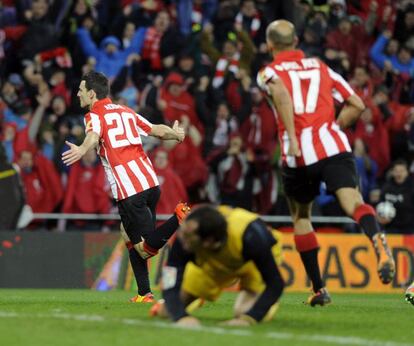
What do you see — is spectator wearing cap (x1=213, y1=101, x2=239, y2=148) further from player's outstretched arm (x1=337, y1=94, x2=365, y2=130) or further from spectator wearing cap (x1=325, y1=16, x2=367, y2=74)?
player's outstretched arm (x1=337, y1=94, x2=365, y2=130)

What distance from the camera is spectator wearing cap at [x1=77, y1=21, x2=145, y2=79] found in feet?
66.9

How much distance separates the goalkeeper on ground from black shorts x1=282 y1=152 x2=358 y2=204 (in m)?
1.55

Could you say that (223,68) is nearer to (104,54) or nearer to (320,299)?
(104,54)

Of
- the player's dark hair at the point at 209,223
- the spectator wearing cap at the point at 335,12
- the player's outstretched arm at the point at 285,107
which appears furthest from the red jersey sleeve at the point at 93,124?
the spectator wearing cap at the point at 335,12

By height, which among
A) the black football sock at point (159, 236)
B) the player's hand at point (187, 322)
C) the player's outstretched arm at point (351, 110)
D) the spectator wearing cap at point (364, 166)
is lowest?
the spectator wearing cap at point (364, 166)

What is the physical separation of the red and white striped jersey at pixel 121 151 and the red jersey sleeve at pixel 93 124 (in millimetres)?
12

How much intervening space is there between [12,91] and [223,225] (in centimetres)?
1180

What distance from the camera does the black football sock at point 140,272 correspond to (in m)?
12.1

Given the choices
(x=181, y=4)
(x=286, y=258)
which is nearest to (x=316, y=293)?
(x=286, y=258)

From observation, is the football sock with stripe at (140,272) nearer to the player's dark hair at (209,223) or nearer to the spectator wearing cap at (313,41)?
the player's dark hair at (209,223)

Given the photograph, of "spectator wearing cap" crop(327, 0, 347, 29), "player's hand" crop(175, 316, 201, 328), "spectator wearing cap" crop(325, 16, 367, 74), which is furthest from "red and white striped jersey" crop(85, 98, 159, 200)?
"spectator wearing cap" crop(327, 0, 347, 29)

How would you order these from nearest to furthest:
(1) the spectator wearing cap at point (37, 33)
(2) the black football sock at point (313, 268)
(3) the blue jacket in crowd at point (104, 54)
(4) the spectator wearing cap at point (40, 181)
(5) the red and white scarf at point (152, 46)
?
(2) the black football sock at point (313, 268) → (4) the spectator wearing cap at point (40, 181) → (1) the spectator wearing cap at point (37, 33) → (3) the blue jacket in crowd at point (104, 54) → (5) the red and white scarf at point (152, 46)

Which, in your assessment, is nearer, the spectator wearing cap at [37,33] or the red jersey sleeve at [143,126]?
the red jersey sleeve at [143,126]

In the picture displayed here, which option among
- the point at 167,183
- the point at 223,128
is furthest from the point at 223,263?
the point at 223,128
